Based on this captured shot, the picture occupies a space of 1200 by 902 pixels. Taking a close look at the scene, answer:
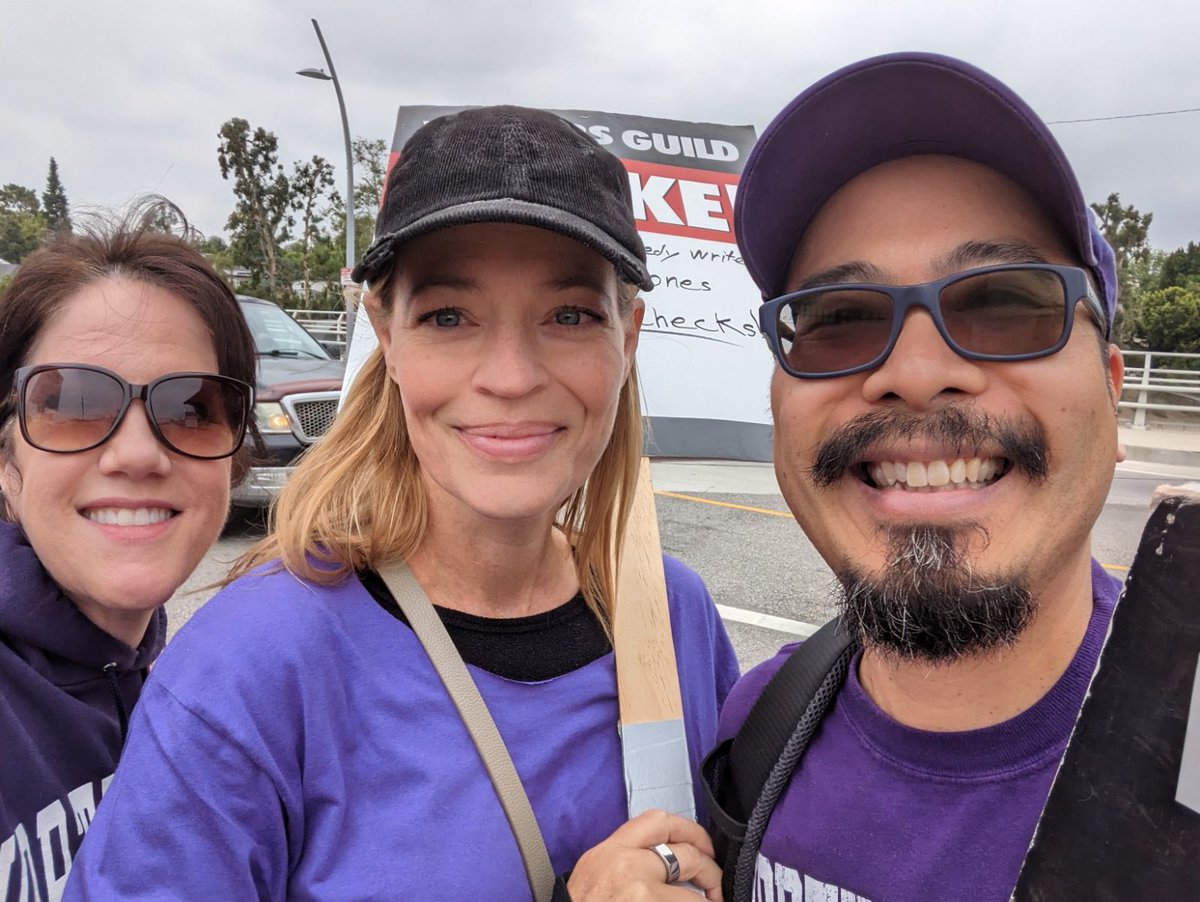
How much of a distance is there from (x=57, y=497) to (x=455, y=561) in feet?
2.84

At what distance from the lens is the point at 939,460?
1.12 m

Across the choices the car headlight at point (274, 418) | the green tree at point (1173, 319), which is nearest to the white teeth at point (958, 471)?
the car headlight at point (274, 418)

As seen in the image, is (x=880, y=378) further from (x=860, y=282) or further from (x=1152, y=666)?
(x=1152, y=666)

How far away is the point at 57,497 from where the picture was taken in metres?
1.60

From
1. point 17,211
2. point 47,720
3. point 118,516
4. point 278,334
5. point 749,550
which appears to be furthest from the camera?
point 17,211

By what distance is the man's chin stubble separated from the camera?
1.09 meters

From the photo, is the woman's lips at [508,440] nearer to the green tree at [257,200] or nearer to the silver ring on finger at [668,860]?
the silver ring on finger at [668,860]

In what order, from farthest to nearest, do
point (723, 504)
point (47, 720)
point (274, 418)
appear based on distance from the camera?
point (723, 504)
point (274, 418)
point (47, 720)

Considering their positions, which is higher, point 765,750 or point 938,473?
point 938,473

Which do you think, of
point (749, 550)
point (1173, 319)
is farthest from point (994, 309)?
point (1173, 319)

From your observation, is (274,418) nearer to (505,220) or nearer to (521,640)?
(521,640)

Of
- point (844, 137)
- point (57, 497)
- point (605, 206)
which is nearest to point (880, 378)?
point (844, 137)

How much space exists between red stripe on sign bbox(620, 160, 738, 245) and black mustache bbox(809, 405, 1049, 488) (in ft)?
6.90

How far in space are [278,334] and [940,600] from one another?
7557 millimetres
